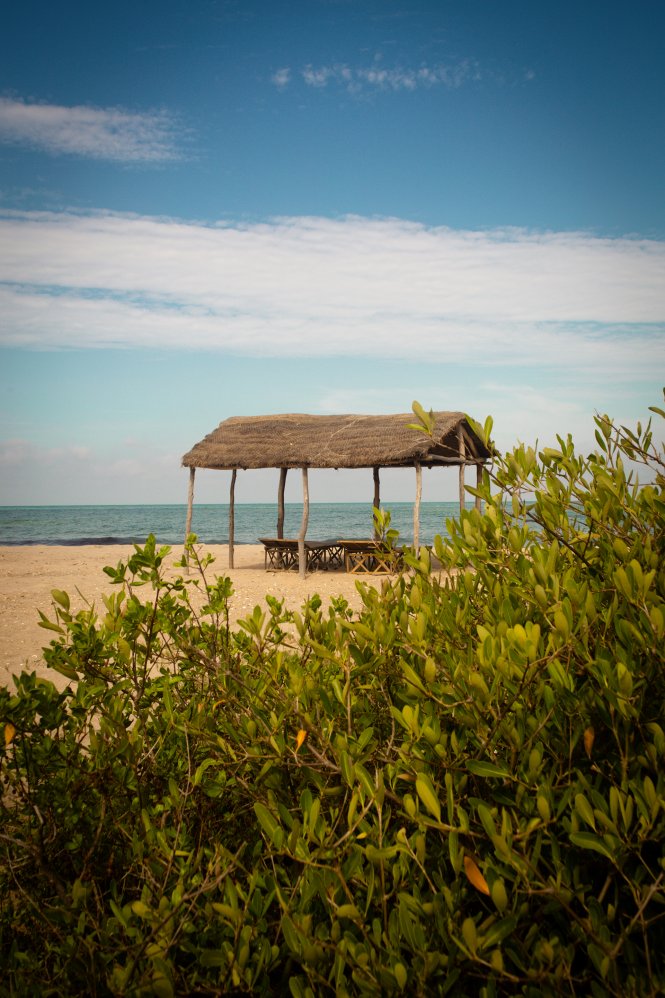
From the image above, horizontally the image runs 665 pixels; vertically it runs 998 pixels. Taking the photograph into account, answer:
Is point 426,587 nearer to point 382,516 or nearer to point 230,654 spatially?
point 382,516

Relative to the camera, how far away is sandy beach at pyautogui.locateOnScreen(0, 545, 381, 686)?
→ 357 inches

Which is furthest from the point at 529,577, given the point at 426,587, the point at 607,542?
the point at 426,587

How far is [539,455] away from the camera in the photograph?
7.11 feet

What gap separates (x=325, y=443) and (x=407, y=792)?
15.9 metres

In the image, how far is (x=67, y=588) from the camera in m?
14.9

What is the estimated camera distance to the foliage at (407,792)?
1.32m

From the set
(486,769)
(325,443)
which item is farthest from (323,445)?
(486,769)

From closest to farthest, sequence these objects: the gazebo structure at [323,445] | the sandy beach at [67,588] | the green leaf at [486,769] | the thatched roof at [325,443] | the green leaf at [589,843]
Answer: the green leaf at [589,843]
the green leaf at [486,769]
the sandy beach at [67,588]
the gazebo structure at [323,445]
the thatched roof at [325,443]

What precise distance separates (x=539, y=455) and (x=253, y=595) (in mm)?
12110

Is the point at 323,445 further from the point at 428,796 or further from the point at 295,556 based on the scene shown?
the point at 428,796

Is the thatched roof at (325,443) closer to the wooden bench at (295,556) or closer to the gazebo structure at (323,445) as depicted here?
the gazebo structure at (323,445)

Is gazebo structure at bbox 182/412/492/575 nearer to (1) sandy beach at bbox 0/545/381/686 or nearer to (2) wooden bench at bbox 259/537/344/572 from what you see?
(1) sandy beach at bbox 0/545/381/686

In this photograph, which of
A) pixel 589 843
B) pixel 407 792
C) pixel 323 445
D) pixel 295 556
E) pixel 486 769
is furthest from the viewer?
pixel 295 556

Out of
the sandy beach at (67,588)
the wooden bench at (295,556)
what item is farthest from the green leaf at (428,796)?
the wooden bench at (295,556)
